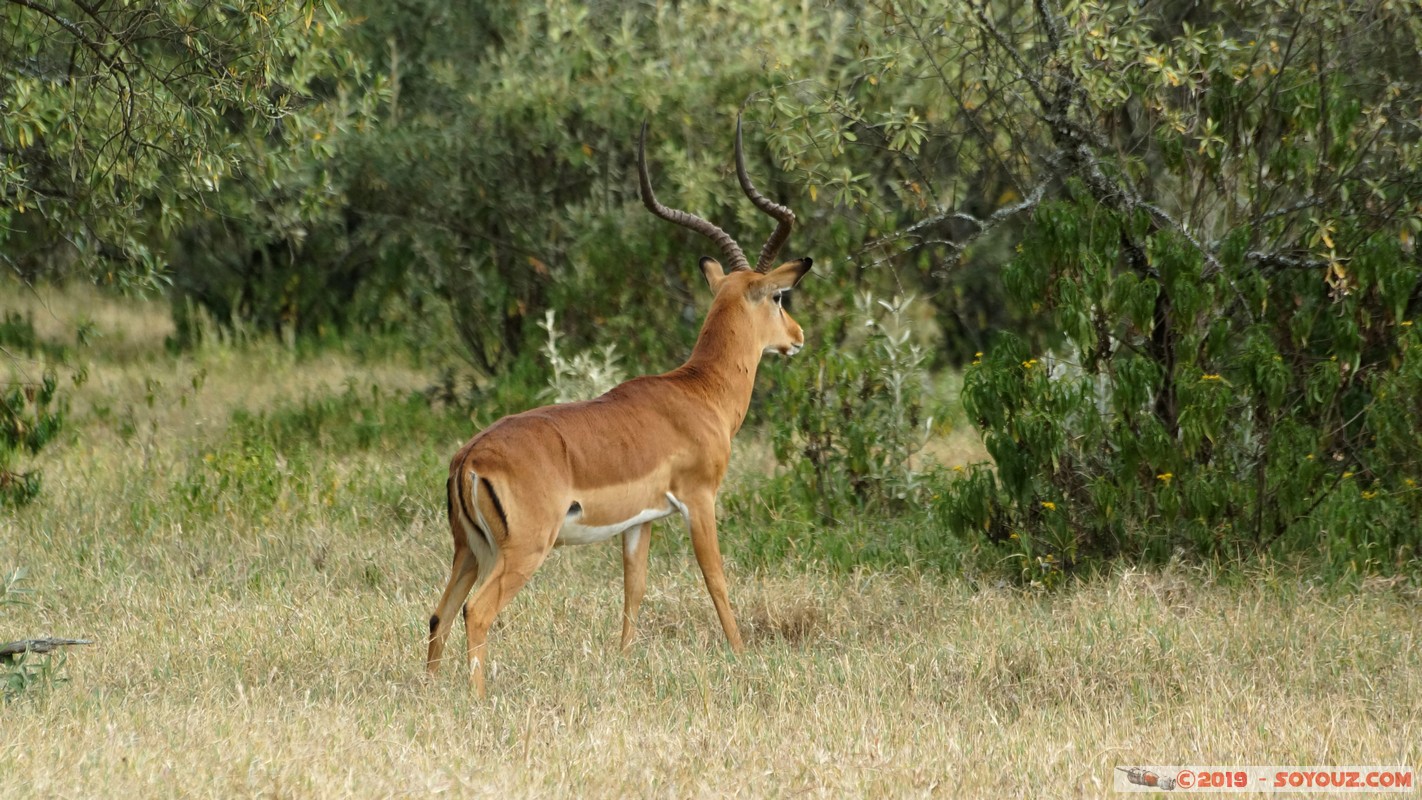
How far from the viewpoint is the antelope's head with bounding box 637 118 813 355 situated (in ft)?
22.4

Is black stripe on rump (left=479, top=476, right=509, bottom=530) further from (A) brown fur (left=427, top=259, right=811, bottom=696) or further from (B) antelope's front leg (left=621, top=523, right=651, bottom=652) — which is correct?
(B) antelope's front leg (left=621, top=523, right=651, bottom=652)

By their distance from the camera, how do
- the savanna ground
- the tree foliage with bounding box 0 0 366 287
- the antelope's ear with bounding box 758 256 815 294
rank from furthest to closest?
the tree foliage with bounding box 0 0 366 287 < the antelope's ear with bounding box 758 256 815 294 < the savanna ground

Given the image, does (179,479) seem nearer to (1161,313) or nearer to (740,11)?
(740,11)

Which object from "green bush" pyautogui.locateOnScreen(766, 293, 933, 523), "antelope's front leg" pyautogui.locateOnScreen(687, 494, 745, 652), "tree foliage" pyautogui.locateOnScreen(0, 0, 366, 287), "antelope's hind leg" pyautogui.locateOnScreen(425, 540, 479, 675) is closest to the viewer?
"antelope's hind leg" pyautogui.locateOnScreen(425, 540, 479, 675)

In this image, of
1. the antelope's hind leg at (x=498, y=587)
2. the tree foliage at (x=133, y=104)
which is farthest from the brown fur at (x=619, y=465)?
the tree foliage at (x=133, y=104)

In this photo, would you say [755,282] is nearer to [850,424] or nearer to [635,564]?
[635,564]

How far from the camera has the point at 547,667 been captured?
6.21 meters

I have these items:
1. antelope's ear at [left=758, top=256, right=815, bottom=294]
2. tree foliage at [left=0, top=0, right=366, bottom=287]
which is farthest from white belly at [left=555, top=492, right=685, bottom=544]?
tree foliage at [left=0, top=0, right=366, bottom=287]

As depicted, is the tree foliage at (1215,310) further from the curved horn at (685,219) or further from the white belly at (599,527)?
the white belly at (599,527)

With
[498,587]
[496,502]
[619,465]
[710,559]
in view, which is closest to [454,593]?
[498,587]

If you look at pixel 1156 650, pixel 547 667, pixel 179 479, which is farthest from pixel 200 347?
pixel 1156 650

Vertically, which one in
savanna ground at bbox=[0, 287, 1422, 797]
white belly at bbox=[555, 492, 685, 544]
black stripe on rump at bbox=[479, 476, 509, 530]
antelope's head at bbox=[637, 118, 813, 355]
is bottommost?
savanna ground at bbox=[0, 287, 1422, 797]

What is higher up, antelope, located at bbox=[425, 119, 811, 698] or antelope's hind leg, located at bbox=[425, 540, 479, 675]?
antelope, located at bbox=[425, 119, 811, 698]

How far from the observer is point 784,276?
6.79 meters
